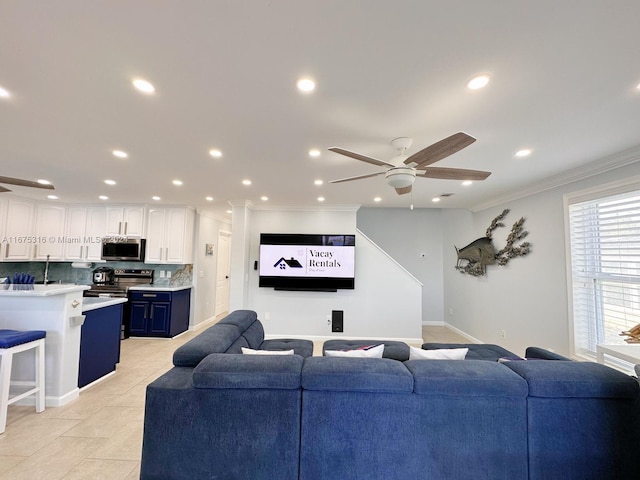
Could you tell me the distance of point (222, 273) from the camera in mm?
7176

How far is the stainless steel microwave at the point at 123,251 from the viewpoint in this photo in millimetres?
Answer: 5270

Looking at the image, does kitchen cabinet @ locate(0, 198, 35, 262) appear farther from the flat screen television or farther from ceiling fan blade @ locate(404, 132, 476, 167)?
ceiling fan blade @ locate(404, 132, 476, 167)

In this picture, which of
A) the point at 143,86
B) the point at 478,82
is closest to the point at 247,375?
the point at 143,86

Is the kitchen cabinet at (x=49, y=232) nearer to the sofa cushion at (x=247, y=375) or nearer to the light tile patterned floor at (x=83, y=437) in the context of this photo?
the light tile patterned floor at (x=83, y=437)

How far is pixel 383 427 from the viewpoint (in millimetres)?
1500

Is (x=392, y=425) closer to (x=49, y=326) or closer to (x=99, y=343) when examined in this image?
(x=49, y=326)

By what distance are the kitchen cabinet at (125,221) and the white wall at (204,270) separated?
102 cm

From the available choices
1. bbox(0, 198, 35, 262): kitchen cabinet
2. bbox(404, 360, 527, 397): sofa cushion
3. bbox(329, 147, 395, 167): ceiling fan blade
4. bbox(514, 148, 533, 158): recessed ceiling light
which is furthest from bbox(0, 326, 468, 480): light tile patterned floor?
bbox(514, 148, 533, 158): recessed ceiling light

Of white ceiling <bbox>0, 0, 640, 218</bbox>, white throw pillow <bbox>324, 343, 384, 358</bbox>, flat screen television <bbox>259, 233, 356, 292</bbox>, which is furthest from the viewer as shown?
flat screen television <bbox>259, 233, 356, 292</bbox>

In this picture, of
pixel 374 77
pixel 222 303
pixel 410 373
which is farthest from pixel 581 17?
pixel 222 303

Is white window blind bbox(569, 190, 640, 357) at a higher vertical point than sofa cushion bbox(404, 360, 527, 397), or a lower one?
higher

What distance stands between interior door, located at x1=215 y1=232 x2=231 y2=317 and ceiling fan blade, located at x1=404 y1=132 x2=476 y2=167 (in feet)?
18.7

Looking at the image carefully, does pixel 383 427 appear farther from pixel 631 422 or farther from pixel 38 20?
pixel 38 20

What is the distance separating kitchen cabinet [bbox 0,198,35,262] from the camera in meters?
4.75
